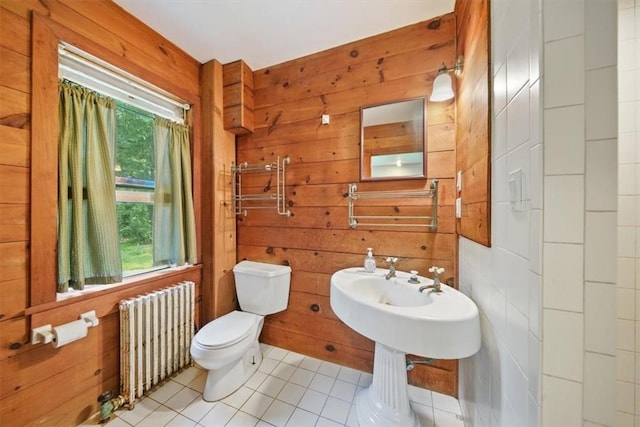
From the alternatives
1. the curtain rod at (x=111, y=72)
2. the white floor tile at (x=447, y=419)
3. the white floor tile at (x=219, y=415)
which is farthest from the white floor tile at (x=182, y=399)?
the curtain rod at (x=111, y=72)

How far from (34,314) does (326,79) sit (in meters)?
2.12

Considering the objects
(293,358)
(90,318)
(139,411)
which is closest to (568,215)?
(293,358)

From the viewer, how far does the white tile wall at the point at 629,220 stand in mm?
652

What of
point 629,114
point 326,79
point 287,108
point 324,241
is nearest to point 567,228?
point 629,114

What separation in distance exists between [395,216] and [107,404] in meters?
1.98

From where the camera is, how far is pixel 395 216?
149 cm

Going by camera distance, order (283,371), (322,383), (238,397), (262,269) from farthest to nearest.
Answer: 1. (262,269)
2. (283,371)
3. (322,383)
4. (238,397)

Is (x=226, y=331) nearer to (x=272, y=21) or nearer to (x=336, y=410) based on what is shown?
(x=336, y=410)

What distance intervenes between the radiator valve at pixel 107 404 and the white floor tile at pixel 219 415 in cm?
51

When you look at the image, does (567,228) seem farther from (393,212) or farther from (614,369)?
(393,212)

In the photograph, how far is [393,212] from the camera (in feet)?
4.95

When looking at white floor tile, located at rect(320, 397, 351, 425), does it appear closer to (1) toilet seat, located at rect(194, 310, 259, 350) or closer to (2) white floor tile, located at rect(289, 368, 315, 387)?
(2) white floor tile, located at rect(289, 368, 315, 387)

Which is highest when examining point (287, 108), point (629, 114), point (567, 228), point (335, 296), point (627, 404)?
point (287, 108)

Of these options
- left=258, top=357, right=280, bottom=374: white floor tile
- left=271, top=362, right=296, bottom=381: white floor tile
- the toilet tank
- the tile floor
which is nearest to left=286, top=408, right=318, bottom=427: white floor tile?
the tile floor
